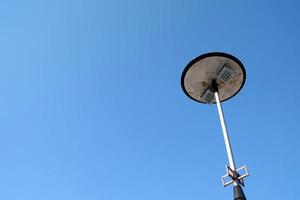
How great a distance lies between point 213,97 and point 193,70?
39.0 inches

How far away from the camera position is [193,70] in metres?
10.3

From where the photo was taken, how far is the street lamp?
33.0ft

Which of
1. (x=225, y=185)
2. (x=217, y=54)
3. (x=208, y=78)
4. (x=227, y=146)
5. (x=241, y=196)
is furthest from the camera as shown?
(x=208, y=78)

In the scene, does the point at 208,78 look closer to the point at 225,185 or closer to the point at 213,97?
the point at 213,97

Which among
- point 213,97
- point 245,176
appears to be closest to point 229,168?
point 245,176

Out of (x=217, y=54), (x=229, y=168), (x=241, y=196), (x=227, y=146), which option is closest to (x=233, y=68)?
(x=217, y=54)

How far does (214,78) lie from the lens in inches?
416

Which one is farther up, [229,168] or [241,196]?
[229,168]

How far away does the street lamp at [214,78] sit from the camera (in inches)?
396

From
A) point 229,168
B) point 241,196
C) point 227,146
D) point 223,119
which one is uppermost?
point 223,119

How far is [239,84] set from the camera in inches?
423

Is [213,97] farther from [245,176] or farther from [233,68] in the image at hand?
[245,176]

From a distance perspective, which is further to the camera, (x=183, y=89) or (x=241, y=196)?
(x=183, y=89)

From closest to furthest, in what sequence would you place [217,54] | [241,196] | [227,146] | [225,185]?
1. [241,196]
2. [225,185]
3. [227,146]
4. [217,54]
